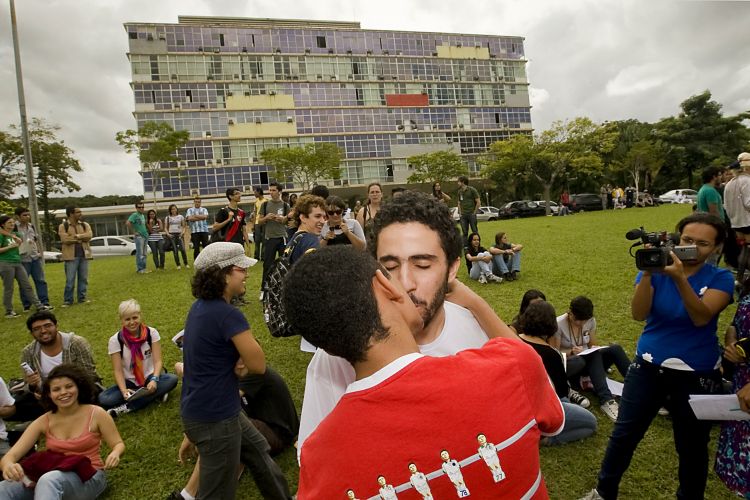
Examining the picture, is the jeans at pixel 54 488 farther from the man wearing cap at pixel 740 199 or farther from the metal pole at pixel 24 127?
the metal pole at pixel 24 127

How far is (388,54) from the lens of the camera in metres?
57.2

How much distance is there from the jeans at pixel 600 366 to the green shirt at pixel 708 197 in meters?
4.53

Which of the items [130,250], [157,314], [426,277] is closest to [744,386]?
[426,277]

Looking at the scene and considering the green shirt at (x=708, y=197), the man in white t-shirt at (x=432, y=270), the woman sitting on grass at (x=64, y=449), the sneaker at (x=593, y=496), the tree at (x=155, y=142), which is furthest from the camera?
the tree at (x=155, y=142)

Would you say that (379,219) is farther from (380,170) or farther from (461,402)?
(380,170)

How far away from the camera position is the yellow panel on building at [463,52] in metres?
59.3

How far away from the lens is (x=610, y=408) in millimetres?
4320

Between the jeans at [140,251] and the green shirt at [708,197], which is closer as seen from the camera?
the green shirt at [708,197]

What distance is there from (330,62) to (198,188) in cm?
2285

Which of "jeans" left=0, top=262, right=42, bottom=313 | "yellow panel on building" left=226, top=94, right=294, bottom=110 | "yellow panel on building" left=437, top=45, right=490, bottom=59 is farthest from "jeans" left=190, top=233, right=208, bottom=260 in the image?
"yellow panel on building" left=437, top=45, right=490, bottom=59

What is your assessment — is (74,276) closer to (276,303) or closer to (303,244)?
(303,244)

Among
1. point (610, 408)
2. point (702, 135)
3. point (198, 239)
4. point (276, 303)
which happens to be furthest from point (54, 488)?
point (702, 135)

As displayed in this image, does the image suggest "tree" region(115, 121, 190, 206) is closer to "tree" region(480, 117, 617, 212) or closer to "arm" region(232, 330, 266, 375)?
"tree" region(480, 117, 617, 212)

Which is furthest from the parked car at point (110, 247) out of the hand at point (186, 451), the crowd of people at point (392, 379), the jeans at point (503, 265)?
the hand at point (186, 451)
